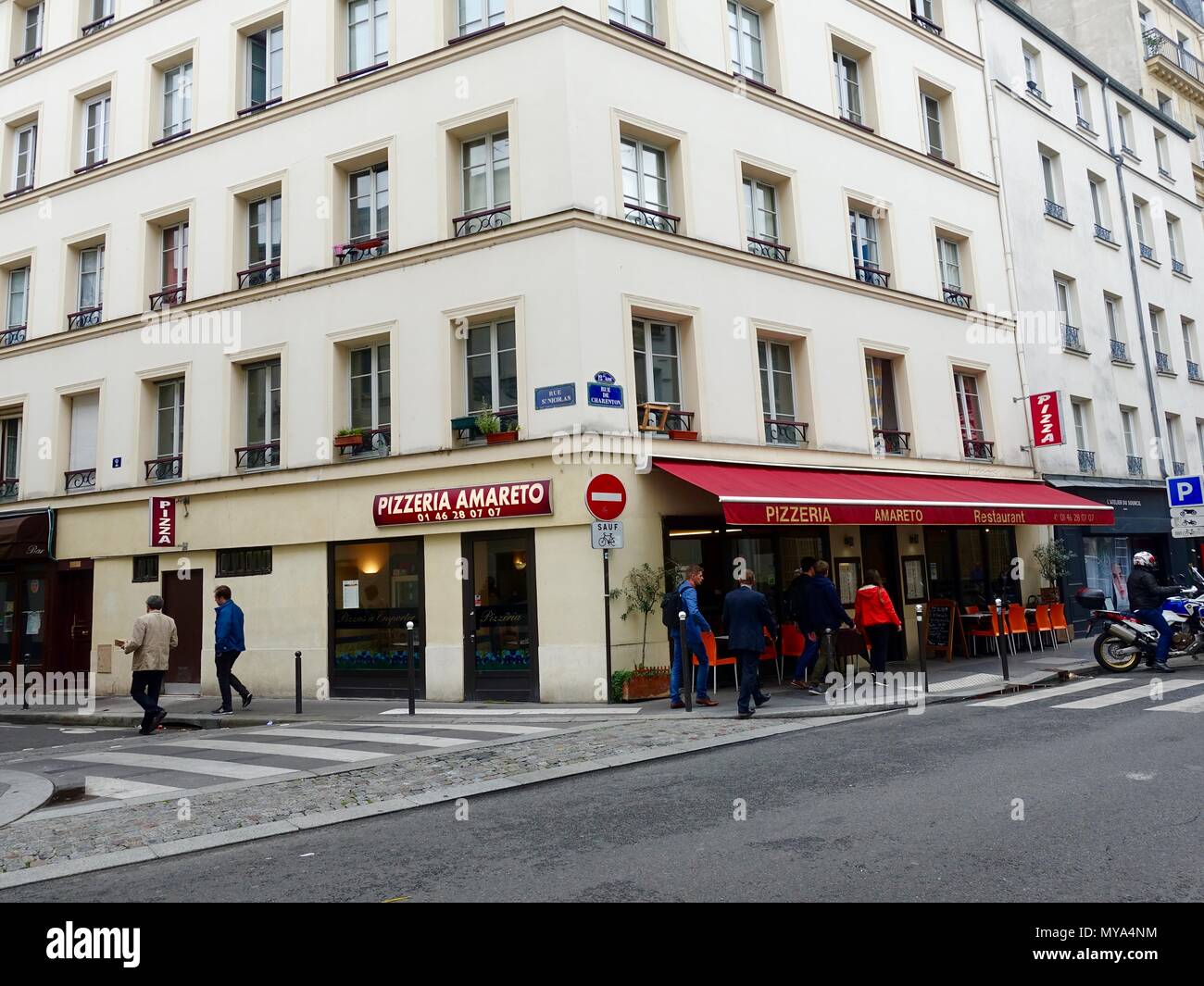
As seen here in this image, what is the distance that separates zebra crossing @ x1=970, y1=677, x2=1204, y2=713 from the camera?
10258 millimetres

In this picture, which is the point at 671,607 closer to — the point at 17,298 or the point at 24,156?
the point at 17,298

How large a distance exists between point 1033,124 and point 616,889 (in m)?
23.8

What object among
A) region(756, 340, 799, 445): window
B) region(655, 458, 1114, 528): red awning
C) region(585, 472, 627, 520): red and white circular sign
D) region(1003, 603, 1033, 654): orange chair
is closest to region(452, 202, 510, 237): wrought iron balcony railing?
region(655, 458, 1114, 528): red awning

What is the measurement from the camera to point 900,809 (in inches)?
235

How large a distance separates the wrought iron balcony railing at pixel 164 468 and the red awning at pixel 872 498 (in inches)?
380

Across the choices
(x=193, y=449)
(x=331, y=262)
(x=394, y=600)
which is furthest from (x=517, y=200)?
(x=193, y=449)

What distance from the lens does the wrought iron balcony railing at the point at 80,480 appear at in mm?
18750

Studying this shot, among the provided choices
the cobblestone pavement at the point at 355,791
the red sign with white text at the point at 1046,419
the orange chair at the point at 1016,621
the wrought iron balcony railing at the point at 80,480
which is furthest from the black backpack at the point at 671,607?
the wrought iron balcony railing at the point at 80,480

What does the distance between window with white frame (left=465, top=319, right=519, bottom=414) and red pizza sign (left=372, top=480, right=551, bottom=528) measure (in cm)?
132

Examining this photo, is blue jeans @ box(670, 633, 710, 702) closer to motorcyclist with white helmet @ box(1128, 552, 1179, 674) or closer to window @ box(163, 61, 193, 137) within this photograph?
motorcyclist with white helmet @ box(1128, 552, 1179, 674)

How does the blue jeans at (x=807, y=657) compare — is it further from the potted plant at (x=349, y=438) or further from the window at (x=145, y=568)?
the window at (x=145, y=568)

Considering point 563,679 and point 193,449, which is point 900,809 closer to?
point 563,679

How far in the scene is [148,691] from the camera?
1247 cm

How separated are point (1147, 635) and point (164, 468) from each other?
16.9m
